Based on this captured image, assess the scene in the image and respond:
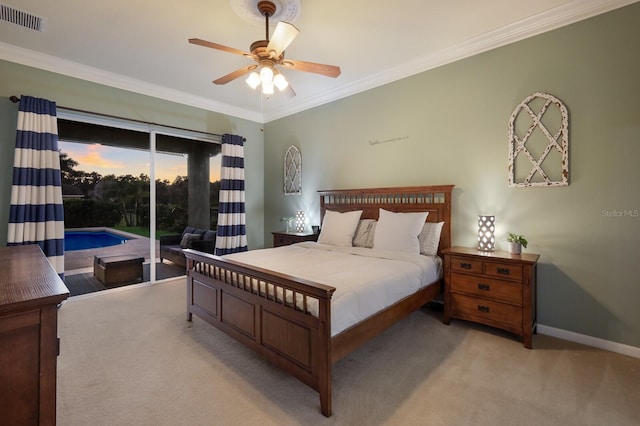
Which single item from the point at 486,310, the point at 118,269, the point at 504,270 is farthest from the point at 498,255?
the point at 118,269

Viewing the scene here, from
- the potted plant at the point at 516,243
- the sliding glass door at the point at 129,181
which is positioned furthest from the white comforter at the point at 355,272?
the sliding glass door at the point at 129,181

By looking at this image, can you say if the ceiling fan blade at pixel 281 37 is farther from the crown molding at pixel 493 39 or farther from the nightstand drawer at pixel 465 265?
the nightstand drawer at pixel 465 265

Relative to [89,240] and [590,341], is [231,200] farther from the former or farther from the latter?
[590,341]

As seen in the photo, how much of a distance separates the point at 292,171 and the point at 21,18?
3.53 m

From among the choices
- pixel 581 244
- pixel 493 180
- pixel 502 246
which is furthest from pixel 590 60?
pixel 502 246

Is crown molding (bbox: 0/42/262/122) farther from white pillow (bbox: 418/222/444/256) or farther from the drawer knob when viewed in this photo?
the drawer knob

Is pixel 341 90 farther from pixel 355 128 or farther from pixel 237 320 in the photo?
pixel 237 320

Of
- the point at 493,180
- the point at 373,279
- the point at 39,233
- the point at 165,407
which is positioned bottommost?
the point at 165,407

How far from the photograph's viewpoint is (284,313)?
1.94 m

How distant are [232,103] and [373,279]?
409cm

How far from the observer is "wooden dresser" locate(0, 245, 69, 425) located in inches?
35.0

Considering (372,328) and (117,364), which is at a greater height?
(372,328)

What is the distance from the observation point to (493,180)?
303cm

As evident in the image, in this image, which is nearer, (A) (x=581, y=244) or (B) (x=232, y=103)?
(A) (x=581, y=244)
